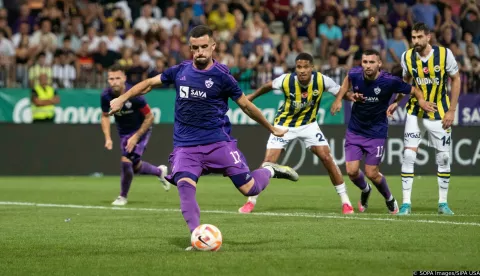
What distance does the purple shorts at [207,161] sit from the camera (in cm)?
955

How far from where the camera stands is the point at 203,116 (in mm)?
9648

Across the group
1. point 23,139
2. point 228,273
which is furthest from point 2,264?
point 23,139

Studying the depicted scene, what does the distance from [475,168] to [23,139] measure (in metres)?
10.2

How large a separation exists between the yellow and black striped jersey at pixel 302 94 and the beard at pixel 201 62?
4.49 meters

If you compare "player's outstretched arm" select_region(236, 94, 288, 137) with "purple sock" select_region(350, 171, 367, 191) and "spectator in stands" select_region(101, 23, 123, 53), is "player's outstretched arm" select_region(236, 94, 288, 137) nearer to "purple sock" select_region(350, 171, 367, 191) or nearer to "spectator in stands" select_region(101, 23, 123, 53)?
"purple sock" select_region(350, 171, 367, 191)

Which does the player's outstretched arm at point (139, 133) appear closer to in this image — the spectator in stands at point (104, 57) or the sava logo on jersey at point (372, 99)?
the sava logo on jersey at point (372, 99)

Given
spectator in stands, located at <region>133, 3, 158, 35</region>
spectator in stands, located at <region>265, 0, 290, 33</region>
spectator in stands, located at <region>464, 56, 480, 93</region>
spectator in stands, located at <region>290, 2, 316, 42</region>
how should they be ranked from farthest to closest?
spectator in stands, located at <region>265, 0, 290, 33</region>, spectator in stands, located at <region>290, 2, 316, 42</region>, spectator in stands, located at <region>133, 3, 158, 35</region>, spectator in stands, located at <region>464, 56, 480, 93</region>

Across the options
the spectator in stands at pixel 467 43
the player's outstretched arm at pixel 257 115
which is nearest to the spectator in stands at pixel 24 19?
the spectator in stands at pixel 467 43

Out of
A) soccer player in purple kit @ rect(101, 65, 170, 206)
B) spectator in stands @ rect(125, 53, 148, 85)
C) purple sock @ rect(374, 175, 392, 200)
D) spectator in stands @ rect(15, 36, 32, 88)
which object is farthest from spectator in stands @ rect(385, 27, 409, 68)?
purple sock @ rect(374, 175, 392, 200)

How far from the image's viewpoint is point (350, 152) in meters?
13.7

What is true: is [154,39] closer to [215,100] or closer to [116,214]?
[116,214]

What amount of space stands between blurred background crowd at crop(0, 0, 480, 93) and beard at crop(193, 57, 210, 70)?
1316 centimetres

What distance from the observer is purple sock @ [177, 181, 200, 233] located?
9.23 meters

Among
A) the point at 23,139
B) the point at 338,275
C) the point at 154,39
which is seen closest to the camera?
the point at 338,275
